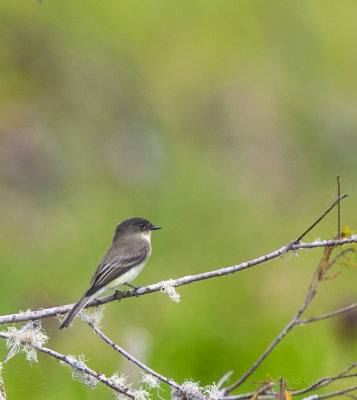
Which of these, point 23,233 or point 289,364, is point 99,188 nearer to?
point 23,233

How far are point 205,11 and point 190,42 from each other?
97cm

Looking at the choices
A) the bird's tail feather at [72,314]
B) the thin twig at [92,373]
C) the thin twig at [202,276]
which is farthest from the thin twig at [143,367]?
the bird's tail feather at [72,314]

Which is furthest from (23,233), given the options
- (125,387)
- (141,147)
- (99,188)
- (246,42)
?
(125,387)

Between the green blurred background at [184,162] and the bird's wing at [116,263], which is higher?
the green blurred background at [184,162]

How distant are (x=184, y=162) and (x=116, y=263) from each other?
22.2 feet

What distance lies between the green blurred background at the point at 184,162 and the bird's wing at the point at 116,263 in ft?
7.52

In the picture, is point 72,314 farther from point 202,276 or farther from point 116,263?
point 116,263

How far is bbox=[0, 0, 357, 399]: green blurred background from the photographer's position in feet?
30.6

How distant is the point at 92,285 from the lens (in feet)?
16.4

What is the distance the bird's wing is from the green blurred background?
229cm

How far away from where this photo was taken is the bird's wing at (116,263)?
5156 millimetres

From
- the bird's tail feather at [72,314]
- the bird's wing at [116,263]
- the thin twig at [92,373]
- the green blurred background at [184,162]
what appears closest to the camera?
the thin twig at [92,373]

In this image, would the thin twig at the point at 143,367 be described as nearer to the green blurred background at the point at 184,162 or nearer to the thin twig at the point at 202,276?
the thin twig at the point at 202,276

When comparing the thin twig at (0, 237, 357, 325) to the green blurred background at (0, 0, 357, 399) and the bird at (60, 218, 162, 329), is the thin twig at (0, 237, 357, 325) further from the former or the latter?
the green blurred background at (0, 0, 357, 399)
